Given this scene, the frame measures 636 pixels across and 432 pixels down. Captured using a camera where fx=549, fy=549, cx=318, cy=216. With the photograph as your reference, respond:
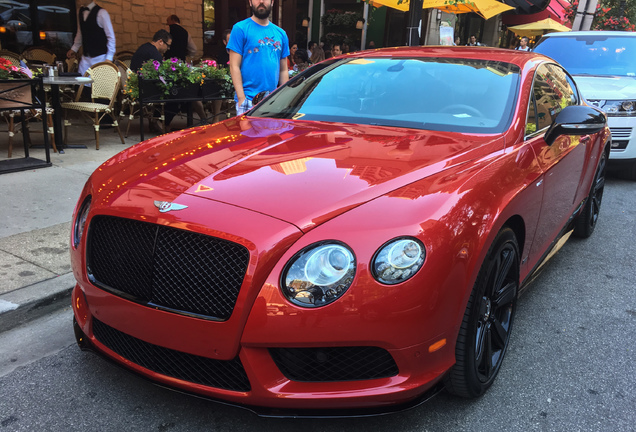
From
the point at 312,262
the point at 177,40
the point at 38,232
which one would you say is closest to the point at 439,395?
the point at 312,262

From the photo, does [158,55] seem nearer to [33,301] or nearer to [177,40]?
[177,40]

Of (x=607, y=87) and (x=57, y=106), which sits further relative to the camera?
(x=607, y=87)

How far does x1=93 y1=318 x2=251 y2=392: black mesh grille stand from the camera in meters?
1.99

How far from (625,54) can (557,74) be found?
4.72 metres

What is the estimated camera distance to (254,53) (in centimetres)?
512

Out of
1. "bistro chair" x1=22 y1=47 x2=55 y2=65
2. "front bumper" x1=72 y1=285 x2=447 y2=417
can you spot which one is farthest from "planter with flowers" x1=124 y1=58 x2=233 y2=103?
"front bumper" x1=72 y1=285 x2=447 y2=417

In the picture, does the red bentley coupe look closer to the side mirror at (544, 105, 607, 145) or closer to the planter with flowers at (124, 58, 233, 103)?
the side mirror at (544, 105, 607, 145)

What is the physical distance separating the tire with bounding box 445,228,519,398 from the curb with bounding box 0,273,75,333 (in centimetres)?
232

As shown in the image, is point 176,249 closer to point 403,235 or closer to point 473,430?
point 403,235

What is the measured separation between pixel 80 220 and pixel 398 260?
152cm

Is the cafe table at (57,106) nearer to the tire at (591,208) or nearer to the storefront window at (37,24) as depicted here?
the storefront window at (37,24)

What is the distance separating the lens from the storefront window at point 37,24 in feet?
34.3

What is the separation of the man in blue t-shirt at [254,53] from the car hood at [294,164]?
2.19 metres

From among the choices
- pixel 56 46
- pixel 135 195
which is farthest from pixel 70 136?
pixel 135 195
